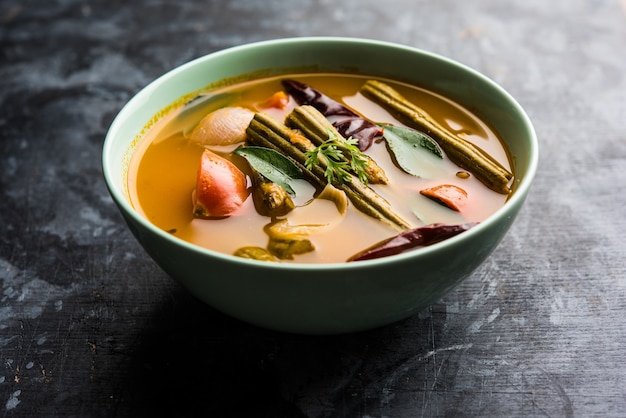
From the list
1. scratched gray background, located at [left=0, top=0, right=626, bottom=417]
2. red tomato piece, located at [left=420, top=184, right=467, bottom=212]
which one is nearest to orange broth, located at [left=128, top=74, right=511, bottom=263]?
red tomato piece, located at [left=420, top=184, right=467, bottom=212]

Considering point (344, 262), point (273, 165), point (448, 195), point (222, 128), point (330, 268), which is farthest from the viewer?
point (222, 128)

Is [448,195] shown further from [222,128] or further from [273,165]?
[222,128]

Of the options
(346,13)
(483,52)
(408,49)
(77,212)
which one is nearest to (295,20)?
(346,13)

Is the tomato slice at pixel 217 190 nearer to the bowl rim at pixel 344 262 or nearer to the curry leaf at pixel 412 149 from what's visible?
the bowl rim at pixel 344 262

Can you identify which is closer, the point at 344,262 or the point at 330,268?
the point at 330,268

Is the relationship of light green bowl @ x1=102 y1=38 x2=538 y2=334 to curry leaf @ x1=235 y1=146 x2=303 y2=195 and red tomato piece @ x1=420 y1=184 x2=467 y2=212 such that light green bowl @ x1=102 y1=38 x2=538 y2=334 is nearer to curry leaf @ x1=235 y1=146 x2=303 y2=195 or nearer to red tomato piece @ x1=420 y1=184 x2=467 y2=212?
red tomato piece @ x1=420 y1=184 x2=467 y2=212

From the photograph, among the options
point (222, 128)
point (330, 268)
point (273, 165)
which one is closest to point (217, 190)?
point (273, 165)

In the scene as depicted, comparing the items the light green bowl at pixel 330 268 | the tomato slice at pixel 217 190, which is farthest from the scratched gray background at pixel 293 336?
the tomato slice at pixel 217 190
